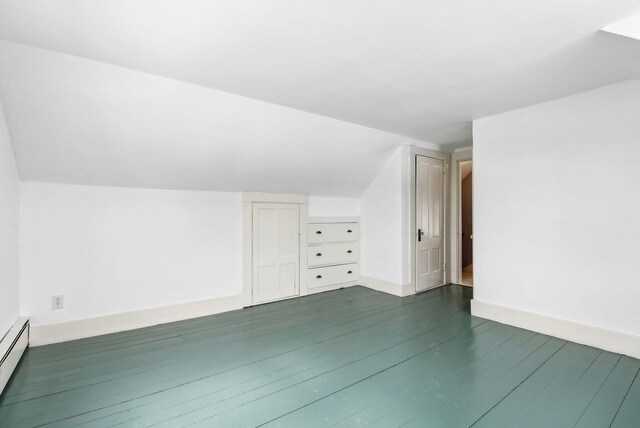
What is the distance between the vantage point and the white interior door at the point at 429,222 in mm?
4586

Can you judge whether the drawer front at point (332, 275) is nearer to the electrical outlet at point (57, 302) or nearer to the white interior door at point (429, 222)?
the white interior door at point (429, 222)

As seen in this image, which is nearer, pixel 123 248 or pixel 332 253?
pixel 123 248

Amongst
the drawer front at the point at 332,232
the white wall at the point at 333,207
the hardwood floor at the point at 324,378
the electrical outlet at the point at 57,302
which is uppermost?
the white wall at the point at 333,207

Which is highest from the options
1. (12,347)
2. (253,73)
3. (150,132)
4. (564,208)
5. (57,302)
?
(253,73)

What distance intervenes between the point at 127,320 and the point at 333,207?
119 inches

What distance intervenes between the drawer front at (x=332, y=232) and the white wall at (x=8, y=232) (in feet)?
10.2

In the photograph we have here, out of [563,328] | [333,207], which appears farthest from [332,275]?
[563,328]

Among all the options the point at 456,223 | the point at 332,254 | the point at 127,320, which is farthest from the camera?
the point at 456,223

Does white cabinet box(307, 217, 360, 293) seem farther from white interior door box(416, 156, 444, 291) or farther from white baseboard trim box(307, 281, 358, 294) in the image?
white interior door box(416, 156, 444, 291)

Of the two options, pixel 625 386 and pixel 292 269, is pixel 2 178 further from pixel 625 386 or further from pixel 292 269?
pixel 625 386

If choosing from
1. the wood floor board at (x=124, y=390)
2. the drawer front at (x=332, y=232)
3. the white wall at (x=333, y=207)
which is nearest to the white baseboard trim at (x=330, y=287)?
the drawer front at (x=332, y=232)

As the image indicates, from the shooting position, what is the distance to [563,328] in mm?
2904

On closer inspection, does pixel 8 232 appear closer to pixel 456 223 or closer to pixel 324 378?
pixel 324 378

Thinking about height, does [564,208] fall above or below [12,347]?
above
